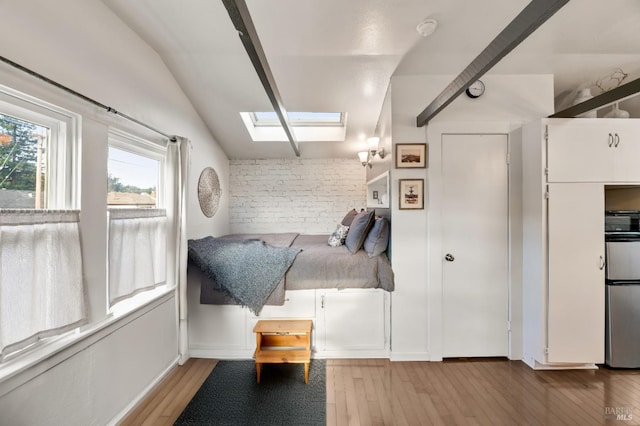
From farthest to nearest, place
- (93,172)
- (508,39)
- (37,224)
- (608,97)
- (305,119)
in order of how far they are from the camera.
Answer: (305,119)
(608,97)
(93,172)
(508,39)
(37,224)

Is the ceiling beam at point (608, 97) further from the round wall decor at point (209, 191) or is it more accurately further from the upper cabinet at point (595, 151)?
the round wall decor at point (209, 191)

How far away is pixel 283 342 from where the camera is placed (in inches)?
87.3

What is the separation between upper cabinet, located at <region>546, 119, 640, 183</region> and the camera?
214 cm

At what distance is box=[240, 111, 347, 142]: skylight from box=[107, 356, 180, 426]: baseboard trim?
2815mm

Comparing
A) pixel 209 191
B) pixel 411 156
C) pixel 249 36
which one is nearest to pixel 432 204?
pixel 411 156

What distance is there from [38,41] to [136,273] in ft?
4.67

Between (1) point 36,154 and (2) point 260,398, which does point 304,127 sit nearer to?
(1) point 36,154

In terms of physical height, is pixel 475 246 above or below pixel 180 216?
below

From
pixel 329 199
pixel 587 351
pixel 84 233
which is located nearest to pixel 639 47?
pixel 587 351

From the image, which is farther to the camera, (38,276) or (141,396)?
(141,396)

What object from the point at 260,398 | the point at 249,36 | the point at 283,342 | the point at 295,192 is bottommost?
the point at 260,398

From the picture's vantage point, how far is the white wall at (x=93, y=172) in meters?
1.20

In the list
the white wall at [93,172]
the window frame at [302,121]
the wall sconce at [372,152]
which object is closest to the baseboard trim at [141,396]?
the white wall at [93,172]

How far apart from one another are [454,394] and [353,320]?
0.91 m
